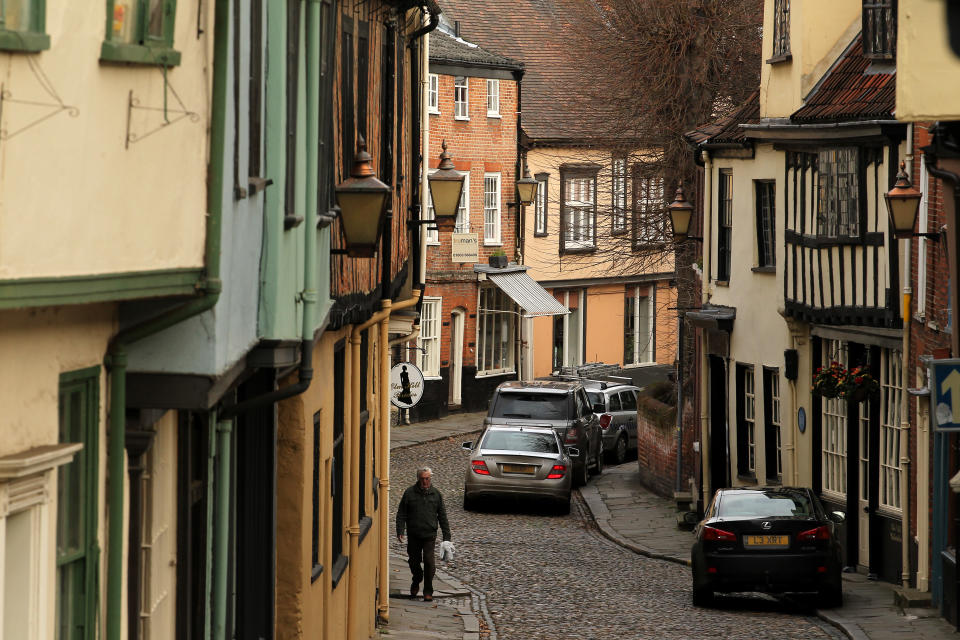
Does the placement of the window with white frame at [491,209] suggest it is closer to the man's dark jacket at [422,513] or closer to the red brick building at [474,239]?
the red brick building at [474,239]

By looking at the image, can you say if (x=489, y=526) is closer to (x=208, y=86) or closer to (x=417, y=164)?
(x=417, y=164)

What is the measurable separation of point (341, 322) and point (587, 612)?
7.03m

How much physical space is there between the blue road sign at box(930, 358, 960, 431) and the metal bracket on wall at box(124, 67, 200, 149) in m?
8.35

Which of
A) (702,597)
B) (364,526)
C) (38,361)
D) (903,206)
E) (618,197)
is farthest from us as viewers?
(618,197)

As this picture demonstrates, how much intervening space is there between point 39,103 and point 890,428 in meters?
16.6

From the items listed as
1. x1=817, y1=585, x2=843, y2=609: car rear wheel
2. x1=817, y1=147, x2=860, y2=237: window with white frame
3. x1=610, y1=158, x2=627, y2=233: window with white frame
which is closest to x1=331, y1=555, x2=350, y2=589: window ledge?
x1=817, y1=585, x2=843, y2=609: car rear wheel

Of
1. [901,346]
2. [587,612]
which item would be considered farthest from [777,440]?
[587,612]

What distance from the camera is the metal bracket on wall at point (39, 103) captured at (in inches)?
175

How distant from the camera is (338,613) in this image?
13.4 meters

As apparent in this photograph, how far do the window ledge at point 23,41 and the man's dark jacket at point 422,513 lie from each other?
1434 cm

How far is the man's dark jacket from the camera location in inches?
735

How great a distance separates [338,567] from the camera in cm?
1366

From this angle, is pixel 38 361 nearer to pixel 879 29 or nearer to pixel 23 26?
pixel 23 26

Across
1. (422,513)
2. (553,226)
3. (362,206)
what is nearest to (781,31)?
(422,513)
